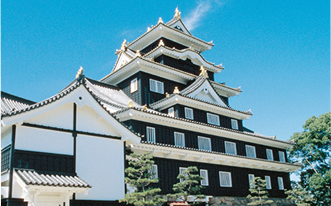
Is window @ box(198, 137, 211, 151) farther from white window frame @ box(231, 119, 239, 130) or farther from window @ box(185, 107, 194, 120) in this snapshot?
white window frame @ box(231, 119, 239, 130)

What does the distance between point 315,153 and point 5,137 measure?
40.6 metres

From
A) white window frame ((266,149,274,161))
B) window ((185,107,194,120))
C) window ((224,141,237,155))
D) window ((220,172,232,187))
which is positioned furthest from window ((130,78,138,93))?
white window frame ((266,149,274,161))

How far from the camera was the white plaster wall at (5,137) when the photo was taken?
52.6 ft

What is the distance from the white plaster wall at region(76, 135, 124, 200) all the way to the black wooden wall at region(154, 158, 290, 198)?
716 cm

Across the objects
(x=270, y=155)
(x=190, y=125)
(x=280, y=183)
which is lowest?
(x=280, y=183)

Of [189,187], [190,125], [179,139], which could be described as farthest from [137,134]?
[190,125]

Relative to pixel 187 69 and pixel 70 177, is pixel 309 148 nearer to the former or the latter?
pixel 187 69

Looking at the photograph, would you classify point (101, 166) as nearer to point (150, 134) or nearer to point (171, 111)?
point (150, 134)

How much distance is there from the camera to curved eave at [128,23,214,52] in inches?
1436

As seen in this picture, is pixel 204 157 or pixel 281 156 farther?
pixel 281 156

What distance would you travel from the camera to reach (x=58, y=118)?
56.4 ft

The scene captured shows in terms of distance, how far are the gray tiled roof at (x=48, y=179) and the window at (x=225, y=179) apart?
56.5 ft

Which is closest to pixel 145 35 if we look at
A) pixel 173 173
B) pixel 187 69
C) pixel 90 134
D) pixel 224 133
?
pixel 187 69

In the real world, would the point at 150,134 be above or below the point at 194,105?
below
